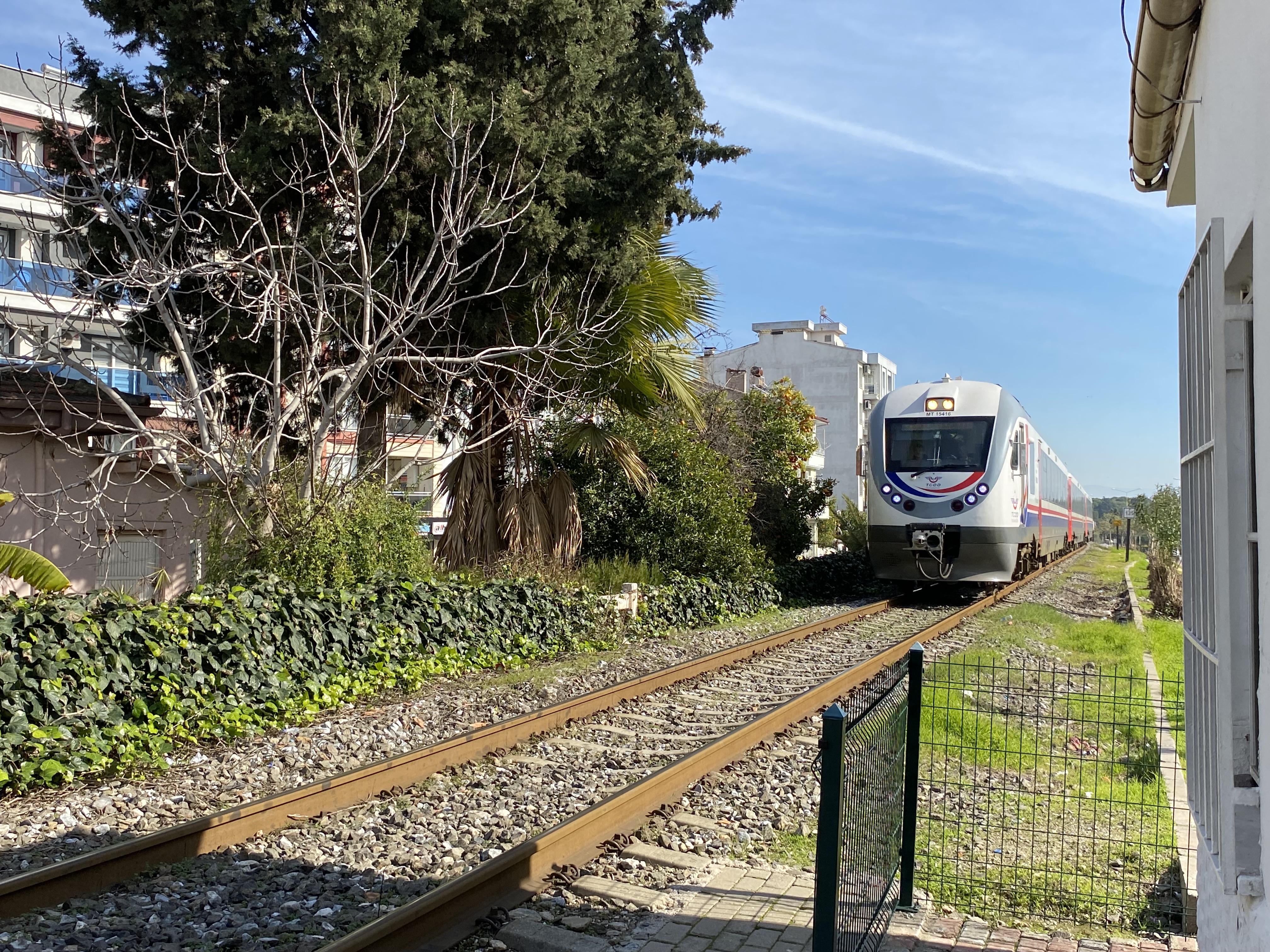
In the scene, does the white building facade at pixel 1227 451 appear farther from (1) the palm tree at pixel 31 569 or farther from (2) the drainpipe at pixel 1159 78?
(1) the palm tree at pixel 31 569

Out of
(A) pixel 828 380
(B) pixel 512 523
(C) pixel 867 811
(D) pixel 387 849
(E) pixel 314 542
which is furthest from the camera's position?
(A) pixel 828 380

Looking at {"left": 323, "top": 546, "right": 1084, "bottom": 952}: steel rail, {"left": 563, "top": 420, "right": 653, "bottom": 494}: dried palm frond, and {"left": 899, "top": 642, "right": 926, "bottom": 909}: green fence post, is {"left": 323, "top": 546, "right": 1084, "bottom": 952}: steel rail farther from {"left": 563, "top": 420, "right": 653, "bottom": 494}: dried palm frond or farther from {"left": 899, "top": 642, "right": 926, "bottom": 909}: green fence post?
{"left": 563, "top": 420, "right": 653, "bottom": 494}: dried palm frond

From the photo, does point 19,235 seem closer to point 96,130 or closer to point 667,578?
point 96,130

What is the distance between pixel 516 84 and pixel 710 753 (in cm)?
919

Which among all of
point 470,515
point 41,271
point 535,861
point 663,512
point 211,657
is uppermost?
point 41,271

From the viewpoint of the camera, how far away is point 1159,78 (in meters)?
4.53

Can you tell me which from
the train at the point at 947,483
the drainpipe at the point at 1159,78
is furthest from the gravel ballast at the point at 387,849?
the train at the point at 947,483

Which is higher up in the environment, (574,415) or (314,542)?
(574,415)

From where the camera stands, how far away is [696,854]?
576cm

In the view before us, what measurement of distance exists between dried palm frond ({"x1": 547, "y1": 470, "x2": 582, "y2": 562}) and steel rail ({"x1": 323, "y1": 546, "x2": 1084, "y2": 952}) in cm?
714

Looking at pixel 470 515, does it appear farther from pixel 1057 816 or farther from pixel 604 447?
pixel 1057 816

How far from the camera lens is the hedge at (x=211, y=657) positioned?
675cm

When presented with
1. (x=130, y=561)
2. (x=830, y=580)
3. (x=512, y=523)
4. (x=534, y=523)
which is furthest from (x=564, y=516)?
(x=830, y=580)

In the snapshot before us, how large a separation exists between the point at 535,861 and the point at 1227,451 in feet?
→ 11.9
